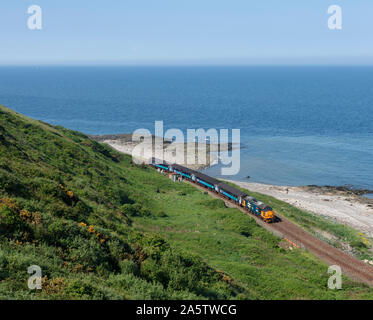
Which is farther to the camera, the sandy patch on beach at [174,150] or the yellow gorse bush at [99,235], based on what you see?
the sandy patch on beach at [174,150]

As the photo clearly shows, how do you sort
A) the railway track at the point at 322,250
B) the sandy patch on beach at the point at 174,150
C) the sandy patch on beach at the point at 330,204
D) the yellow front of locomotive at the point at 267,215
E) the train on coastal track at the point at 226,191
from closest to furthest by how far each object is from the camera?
the railway track at the point at 322,250
the yellow front of locomotive at the point at 267,215
the train on coastal track at the point at 226,191
the sandy patch on beach at the point at 330,204
the sandy patch on beach at the point at 174,150

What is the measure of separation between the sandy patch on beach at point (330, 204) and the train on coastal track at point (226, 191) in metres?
14.9

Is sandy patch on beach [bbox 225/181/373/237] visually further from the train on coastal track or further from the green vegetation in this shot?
the train on coastal track

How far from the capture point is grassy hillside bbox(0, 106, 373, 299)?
1560 cm

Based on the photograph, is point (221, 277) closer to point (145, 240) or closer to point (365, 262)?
point (145, 240)

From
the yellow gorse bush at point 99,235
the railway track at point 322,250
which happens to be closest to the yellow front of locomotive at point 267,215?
the railway track at point 322,250

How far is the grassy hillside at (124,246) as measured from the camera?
1560 cm

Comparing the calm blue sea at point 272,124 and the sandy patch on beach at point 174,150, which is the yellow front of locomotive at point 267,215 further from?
the sandy patch on beach at point 174,150

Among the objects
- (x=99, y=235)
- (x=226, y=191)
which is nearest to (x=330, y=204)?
(x=226, y=191)

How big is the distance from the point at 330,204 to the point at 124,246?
50.8 m

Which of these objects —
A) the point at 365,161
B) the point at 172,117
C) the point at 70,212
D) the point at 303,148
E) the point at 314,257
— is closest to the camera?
the point at 70,212

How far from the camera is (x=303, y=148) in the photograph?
100m
